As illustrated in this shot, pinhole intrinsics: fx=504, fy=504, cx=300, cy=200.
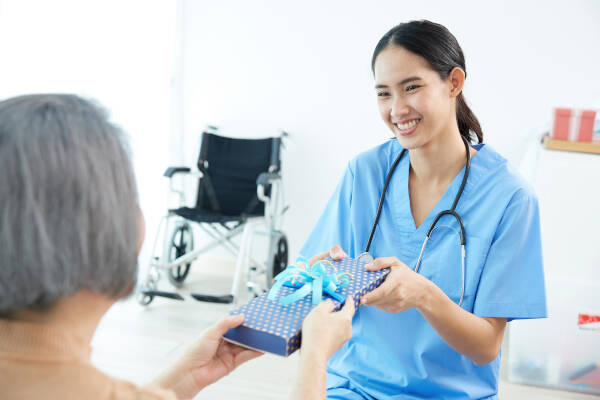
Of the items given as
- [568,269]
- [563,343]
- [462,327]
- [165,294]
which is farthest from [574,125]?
[165,294]

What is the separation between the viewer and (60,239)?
474 mm

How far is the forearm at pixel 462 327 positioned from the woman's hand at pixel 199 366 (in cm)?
38

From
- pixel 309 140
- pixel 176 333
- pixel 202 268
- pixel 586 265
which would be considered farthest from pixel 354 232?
pixel 202 268

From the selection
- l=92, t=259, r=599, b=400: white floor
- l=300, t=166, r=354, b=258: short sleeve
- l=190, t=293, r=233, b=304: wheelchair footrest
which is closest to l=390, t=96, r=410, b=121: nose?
l=300, t=166, r=354, b=258: short sleeve

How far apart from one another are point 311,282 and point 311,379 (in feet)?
0.87

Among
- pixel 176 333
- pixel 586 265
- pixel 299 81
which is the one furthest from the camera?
pixel 299 81

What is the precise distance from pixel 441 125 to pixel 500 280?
377mm

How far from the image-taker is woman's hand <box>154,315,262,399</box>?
0.81 m

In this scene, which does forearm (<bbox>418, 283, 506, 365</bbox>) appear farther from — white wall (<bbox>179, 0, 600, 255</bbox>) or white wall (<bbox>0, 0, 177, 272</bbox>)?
white wall (<bbox>0, 0, 177, 272</bbox>)

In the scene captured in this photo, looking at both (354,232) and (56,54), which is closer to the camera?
(354,232)

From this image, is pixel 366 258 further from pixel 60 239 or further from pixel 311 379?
pixel 60 239

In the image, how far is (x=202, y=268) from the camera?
345 centimetres

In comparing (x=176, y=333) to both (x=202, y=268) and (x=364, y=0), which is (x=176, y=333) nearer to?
(x=202, y=268)

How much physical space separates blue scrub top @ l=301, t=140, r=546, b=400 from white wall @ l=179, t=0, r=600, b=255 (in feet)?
6.15
